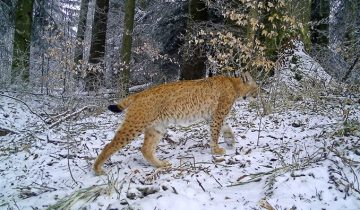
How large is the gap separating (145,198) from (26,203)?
1.58 metres

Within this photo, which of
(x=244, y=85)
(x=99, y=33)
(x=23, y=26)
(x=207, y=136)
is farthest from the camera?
(x=99, y=33)

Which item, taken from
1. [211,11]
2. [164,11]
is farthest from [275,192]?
[164,11]

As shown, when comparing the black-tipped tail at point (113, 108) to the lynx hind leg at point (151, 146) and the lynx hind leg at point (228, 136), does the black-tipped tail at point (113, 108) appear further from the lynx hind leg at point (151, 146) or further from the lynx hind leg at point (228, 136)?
the lynx hind leg at point (228, 136)

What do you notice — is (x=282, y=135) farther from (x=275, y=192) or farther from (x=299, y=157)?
(x=275, y=192)

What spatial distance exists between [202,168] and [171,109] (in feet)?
4.02

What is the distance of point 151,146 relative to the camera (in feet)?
20.9

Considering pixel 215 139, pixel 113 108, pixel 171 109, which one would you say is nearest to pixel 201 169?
pixel 215 139

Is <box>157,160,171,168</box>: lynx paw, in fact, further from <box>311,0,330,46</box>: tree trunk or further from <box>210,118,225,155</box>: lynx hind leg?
<box>311,0,330,46</box>: tree trunk

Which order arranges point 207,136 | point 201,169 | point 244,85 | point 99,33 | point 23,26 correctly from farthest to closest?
point 99,33, point 23,26, point 207,136, point 244,85, point 201,169

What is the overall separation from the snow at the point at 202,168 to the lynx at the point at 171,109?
1.02 ft

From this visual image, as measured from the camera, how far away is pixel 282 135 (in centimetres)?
709

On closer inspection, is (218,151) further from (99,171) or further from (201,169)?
(99,171)

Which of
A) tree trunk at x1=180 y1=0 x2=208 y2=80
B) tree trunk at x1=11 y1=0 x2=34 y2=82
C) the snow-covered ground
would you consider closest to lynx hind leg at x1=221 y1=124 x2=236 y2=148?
the snow-covered ground

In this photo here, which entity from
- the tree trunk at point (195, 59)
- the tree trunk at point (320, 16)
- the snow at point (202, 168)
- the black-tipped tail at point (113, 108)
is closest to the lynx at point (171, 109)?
the black-tipped tail at point (113, 108)
